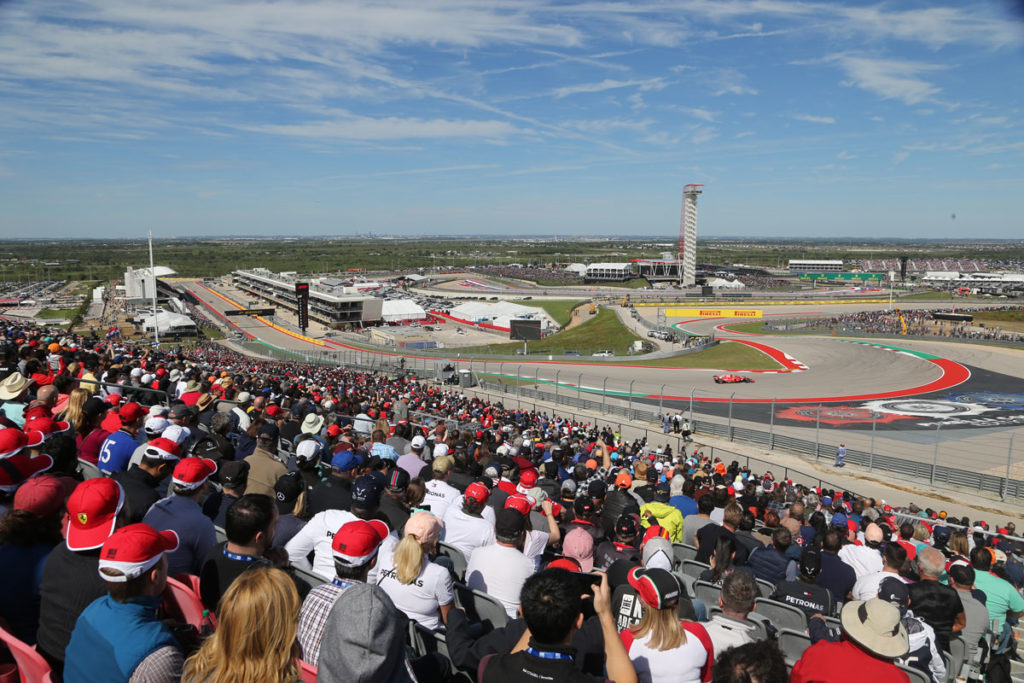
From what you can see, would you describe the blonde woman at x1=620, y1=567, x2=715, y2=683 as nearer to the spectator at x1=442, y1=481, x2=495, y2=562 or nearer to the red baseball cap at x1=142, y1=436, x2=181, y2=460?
the spectator at x1=442, y1=481, x2=495, y2=562

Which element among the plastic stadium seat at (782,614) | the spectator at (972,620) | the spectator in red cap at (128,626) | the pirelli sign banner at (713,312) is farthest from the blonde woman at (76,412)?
the pirelli sign banner at (713,312)

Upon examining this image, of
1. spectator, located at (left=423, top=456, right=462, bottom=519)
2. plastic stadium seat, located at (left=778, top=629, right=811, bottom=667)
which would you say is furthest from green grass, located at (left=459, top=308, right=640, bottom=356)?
plastic stadium seat, located at (left=778, top=629, right=811, bottom=667)

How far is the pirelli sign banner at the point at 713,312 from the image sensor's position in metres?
96.5

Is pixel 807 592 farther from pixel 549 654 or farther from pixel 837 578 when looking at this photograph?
pixel 549 654

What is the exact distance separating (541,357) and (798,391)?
2213 cm

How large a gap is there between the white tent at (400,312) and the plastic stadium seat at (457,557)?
89004mm

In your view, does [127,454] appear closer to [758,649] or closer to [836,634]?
[758,649]

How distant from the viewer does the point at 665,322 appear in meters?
87.1

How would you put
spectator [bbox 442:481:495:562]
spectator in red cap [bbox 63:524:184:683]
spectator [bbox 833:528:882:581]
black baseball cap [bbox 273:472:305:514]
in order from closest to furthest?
spectator in red cap [bbox 63:524:184:683]
spectator [bbox 442:481:495:562]
black baseball cap [bbox 273:472:305:514]
spectator [bbox 833:528:882:581]

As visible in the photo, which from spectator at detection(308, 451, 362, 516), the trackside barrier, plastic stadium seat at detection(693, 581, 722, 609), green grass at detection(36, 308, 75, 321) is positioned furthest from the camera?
green grass at detection(36, 308, 75, 321)

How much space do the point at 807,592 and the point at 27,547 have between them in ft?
21.4

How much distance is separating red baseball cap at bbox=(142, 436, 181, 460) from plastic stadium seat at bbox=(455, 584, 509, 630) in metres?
3.42

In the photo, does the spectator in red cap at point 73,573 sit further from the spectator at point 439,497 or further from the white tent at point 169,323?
the white tent at point 169,323

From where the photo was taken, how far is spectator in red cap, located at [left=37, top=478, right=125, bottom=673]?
400 centimetres
